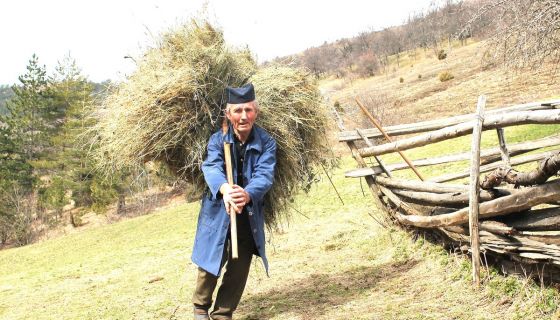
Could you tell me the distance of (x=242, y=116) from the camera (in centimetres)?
359

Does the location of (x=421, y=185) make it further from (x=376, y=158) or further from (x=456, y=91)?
(x=456, y=91)

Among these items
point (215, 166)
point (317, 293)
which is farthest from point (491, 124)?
point (317, 293)

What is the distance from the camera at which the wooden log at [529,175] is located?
9.28 feet

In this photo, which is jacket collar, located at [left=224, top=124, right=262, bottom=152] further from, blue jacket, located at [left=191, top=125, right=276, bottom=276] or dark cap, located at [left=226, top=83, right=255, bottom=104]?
dark cap, located at [left=226, top=83, right=255, bottom=104]

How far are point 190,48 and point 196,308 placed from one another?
2088mm

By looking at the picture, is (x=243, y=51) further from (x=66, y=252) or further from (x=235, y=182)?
(x=66, y=252)

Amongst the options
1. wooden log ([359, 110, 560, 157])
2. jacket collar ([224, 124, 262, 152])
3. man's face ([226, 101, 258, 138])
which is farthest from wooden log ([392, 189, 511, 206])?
man's face ([226, 101, 258, 138])

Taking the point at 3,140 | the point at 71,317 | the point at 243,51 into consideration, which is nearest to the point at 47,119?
the point at 3,140

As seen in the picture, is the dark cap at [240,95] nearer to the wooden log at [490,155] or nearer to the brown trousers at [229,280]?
the brown trousers at [229,280]

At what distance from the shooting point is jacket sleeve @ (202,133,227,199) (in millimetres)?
3412

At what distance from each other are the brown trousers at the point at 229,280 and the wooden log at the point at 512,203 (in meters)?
1.65

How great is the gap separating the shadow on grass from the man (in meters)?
0.75

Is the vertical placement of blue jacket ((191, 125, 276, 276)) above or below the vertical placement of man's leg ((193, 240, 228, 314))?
above

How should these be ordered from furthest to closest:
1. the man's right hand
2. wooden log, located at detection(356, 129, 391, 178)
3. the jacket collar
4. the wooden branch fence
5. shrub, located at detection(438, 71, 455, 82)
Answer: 1. shrub, located at detection(438, 71, 455, 82)
2. wooden log, located at detection(356, 129, 391, 178)
3. the jacket collar
4. the man's right hand
5. the wooden branch fence
